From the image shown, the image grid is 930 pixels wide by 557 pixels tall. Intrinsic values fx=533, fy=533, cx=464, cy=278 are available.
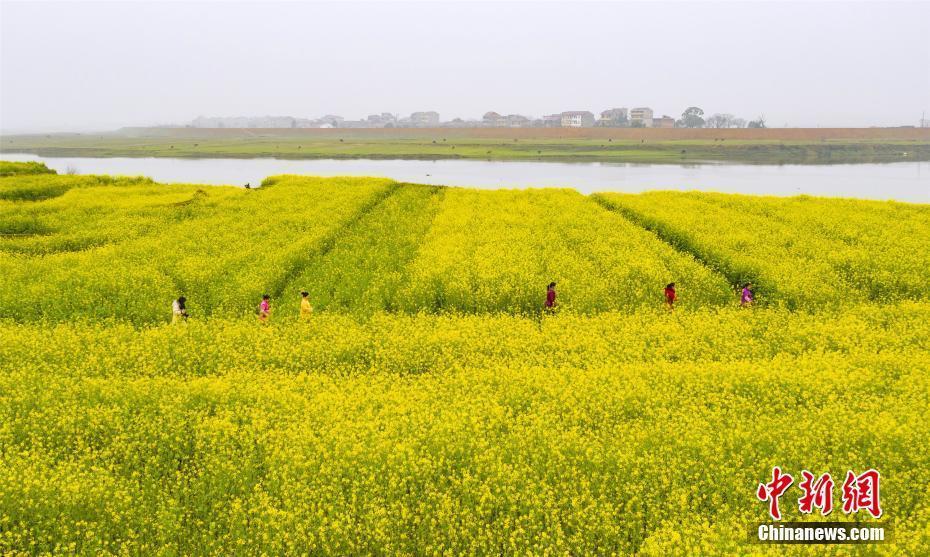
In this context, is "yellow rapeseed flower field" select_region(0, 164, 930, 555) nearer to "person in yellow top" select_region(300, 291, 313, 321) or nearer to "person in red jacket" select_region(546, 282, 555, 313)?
"person in yellow top" select_region(300, 291, 313, 321)

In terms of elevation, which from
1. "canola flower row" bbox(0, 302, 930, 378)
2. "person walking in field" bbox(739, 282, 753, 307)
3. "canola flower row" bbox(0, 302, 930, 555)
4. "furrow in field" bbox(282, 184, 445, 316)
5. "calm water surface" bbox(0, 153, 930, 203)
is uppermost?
"calm water surface" bbox(0, 153, 930, 203)

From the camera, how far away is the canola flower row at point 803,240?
63.3 feet

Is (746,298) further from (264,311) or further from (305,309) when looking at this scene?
(264,311)

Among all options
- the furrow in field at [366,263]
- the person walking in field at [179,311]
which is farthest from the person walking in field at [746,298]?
the person walking in field at [179,311]

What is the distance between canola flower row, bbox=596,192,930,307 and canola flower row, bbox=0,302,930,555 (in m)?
4.33

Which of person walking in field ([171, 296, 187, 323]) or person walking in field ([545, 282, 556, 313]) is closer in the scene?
person walking in field ([171, 296, 187, 323])

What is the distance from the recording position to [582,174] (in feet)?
267

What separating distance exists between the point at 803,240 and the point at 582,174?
192ft

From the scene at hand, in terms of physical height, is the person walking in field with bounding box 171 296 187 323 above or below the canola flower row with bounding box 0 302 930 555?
above

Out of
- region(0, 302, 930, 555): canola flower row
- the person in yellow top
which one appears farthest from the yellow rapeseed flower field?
the person in yellow top

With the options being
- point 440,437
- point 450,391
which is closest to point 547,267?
point 450,391

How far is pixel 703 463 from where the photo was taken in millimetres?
9141

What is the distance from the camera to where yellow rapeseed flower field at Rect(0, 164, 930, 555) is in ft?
26.9

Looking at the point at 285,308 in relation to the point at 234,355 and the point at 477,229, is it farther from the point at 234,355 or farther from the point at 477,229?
the point at 477,229
